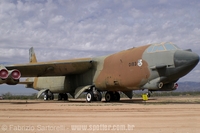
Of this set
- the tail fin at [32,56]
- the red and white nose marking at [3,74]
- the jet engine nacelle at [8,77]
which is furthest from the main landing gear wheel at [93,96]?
the tail fin at [32,56]

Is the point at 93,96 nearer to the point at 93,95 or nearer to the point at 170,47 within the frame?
the point at 93,95

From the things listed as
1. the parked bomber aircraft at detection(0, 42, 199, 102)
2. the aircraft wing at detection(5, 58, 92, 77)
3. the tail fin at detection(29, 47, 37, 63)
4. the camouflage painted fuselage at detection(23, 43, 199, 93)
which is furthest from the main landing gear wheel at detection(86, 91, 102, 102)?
the tail fin at detection(29, 47, 37, 63)

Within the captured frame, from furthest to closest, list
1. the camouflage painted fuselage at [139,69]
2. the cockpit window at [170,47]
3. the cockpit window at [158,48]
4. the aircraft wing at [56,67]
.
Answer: the aircraft wing at [56,67]
the cockpit window at [158,48]
the cockpit window at [170,47]
the camouflage painted fuselage at [139,69]

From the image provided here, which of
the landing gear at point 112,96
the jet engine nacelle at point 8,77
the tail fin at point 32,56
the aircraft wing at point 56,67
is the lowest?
the landing gear at point 112,96

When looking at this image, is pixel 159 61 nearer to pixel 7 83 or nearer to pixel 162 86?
pixel 162 86

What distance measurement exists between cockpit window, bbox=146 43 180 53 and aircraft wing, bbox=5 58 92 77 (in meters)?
6.48

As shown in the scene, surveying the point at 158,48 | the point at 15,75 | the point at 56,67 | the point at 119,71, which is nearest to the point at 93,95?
the point at 119,71

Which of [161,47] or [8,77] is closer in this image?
[161,47]

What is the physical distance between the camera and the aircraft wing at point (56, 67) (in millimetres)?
23469

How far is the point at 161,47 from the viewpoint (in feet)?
60.5

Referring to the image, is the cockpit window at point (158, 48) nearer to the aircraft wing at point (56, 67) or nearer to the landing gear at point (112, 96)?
the aircraft wing at point (56, 67)

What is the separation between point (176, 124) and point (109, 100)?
16656 millimetres

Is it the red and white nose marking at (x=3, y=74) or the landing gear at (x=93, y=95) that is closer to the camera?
the red and white nose marking at (x=3, y=74)

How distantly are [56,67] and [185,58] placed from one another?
11699 millimetres
